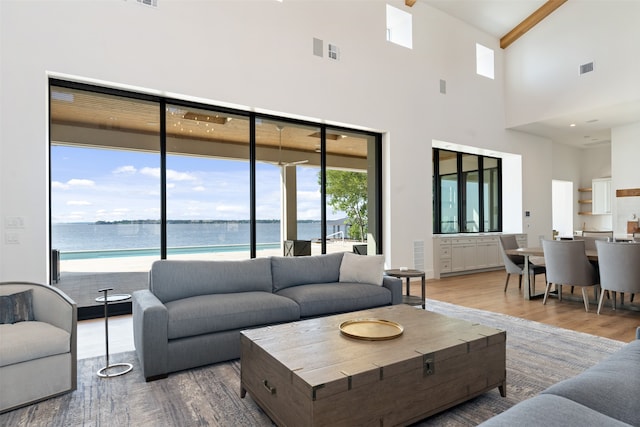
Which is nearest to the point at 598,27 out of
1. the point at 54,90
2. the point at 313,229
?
the point at 313,229

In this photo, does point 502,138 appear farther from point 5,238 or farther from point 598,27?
point 5,238

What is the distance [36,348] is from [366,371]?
7.04 feet

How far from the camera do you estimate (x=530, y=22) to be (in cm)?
814

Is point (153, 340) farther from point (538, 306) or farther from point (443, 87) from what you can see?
point (443, 87)

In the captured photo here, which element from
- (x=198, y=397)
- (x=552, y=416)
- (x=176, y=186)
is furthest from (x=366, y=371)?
(x=176, y=186)

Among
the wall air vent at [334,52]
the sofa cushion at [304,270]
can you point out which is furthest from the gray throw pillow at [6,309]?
the wall air vent at [334,52]

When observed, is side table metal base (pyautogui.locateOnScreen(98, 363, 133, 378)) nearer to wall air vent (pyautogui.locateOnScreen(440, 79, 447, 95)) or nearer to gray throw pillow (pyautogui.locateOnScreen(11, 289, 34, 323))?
gray throw pillow (pyautogui.locateOnScreen(11, 289, 34, 323))

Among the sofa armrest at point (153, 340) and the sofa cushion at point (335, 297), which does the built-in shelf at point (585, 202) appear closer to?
the sofa cushion at point (335, 297)

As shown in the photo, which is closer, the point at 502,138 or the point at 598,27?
the point at 598,27

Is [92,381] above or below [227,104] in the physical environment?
below

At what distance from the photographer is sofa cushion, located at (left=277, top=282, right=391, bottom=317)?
354 centimetres

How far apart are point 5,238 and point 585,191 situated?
44.3 ft

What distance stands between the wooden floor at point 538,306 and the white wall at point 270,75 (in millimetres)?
929

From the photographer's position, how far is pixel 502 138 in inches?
341
